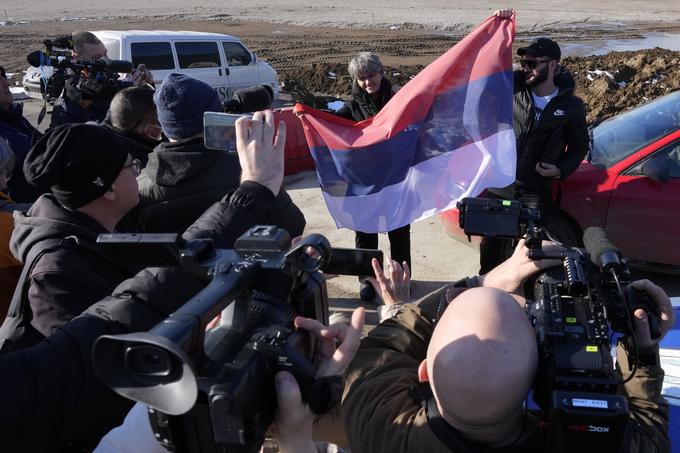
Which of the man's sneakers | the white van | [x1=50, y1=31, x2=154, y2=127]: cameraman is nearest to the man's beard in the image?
the man's sneakers

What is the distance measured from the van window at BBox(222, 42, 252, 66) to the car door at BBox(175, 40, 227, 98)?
0.28 m

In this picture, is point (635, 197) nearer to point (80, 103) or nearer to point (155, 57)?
point (80, 103)

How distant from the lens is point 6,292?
2857 millimetres

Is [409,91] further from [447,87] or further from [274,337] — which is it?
[274,337]

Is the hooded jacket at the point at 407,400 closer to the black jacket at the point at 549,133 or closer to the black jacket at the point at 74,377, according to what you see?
the black jacket at the point at 74,377

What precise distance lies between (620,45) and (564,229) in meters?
20.0

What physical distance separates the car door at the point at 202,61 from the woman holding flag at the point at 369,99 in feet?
31.1

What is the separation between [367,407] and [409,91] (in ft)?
12.2

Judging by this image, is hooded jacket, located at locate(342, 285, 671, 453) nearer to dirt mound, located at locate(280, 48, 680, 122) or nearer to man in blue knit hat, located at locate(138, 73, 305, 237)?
man in blue knit hat, located at locate(138, 73, 305, 237)

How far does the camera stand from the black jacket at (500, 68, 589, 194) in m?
5.01

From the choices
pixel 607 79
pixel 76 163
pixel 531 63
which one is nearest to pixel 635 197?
pixel 531 63

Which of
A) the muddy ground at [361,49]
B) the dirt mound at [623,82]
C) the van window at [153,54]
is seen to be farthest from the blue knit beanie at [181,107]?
the van window at [153,54]

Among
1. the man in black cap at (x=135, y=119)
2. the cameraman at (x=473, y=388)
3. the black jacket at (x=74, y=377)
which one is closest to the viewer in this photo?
the black jacket at (x=74, y=377)

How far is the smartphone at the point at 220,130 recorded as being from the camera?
232 cm
